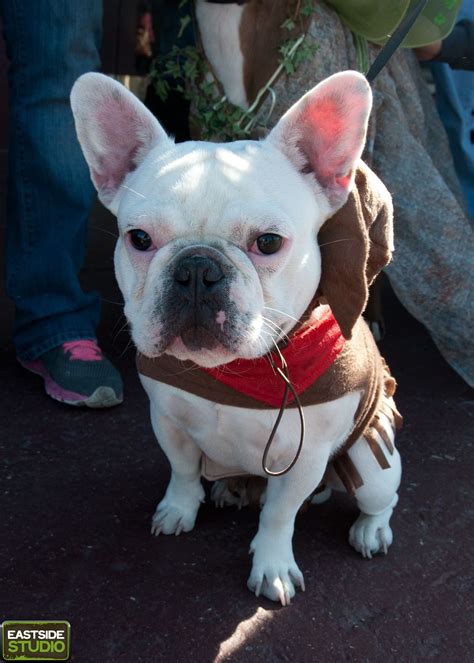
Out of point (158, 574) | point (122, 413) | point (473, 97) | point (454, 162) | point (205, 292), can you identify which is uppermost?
point (205, 292)

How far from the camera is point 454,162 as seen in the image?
380 centimetres

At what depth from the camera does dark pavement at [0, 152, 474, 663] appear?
2057 mm

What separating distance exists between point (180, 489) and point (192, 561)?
0.71 feet

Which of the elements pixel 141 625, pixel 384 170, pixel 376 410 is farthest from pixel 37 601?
pixel 384 170

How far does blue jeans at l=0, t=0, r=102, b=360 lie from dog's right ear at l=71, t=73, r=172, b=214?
3.94ft

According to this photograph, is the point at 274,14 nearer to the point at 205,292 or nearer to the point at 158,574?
the point at 205,292

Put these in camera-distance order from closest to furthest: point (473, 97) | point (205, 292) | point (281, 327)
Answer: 1. point (205, 292)
2. point (281, 327)
3. point (473, 97)

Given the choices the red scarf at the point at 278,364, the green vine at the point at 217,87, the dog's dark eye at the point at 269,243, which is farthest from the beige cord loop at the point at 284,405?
the green vine at the point at 217,87

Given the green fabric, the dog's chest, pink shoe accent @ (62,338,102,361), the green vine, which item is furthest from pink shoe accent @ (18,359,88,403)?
the green fabric

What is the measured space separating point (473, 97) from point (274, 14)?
1250 millimetres

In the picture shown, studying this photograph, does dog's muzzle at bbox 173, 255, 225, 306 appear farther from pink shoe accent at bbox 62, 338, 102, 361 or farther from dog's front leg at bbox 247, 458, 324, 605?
pink shoe accent at bbox 62, 338, 102, 361

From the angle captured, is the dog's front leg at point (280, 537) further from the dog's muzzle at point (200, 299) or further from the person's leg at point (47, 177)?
the person's leg at point (47, 177)

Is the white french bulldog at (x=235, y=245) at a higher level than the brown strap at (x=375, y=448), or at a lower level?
higher

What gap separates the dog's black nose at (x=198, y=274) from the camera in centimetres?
171
